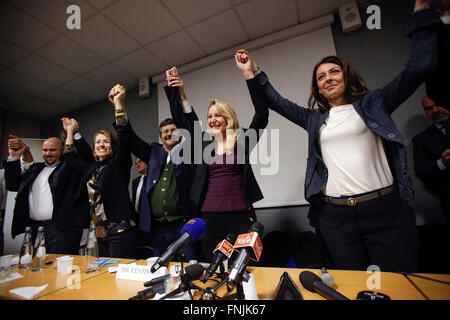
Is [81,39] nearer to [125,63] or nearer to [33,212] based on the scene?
[125,63]

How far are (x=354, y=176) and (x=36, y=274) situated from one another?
1.66 m

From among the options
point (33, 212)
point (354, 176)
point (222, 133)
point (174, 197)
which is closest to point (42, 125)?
point (33, 212)

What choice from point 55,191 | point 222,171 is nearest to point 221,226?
point 222,171

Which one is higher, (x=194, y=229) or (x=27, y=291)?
(x=194, y=229)

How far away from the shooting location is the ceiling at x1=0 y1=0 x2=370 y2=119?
201cm

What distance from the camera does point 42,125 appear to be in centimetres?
429

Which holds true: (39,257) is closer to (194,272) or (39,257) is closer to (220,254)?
(194,272)

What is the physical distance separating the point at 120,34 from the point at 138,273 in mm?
2715

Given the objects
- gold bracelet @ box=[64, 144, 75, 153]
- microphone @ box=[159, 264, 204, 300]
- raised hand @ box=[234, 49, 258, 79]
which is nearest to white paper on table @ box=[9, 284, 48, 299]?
microphone @ box=[159, 264, 204, 300]

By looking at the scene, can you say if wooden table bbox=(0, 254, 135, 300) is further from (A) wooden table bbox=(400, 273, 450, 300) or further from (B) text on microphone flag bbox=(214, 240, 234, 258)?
(A) wooden table bbox=(400, 273, 450, 300)

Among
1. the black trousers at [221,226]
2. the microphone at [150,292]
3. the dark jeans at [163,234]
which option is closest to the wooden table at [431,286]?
the black trousers at [221,226]

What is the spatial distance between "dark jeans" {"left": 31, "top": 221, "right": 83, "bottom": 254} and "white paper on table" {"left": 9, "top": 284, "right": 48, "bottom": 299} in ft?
3.47

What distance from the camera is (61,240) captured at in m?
1.65

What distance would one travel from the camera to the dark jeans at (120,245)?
4.46 ft
